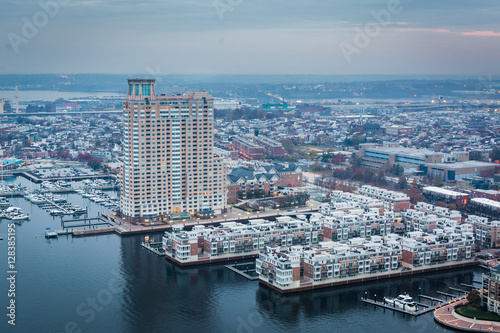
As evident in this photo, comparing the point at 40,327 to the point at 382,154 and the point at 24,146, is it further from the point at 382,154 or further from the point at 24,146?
the point at 24,146

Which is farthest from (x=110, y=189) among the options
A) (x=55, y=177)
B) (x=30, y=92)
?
(x=30, y=92)

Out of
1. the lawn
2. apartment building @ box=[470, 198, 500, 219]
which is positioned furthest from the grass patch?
apartment building @ box=[470, 198, 500, 219]

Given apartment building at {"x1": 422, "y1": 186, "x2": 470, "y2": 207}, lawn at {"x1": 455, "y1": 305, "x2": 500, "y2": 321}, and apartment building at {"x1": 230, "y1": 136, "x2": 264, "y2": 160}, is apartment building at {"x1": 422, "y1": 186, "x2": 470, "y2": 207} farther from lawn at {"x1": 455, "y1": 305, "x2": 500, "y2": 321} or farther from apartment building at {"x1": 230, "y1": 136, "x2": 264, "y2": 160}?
apartment building at {"x1": 230, "y1": 136, "x2": 264, "y2": 160}

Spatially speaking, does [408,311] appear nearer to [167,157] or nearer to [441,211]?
[441,211]

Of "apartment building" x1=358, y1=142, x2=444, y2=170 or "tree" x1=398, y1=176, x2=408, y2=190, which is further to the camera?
"apartment building" x1=358, y1=142, x2=444, y2=170

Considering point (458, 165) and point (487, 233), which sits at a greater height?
point (458, 165)

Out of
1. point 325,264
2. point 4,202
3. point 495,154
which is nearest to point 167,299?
point 325,264
